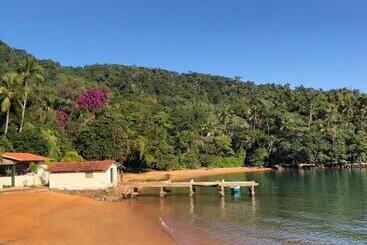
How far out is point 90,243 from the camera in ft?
86.5

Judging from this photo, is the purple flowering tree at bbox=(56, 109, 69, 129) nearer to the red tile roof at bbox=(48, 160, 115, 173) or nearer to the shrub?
the shrub

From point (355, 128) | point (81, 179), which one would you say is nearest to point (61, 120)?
point (81, 179)

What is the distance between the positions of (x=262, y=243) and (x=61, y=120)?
6230 cm

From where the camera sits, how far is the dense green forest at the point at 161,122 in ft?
228

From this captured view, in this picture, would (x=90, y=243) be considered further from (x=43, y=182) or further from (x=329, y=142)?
(x=329, y=142)

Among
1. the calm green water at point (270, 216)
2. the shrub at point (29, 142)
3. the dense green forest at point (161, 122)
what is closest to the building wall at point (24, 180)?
the shrub at point (29, 142)

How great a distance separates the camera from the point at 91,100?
9000 centimetres

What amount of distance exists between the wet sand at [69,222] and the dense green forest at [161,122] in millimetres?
21149

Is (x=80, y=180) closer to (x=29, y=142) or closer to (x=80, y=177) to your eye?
(x=80, y=177)

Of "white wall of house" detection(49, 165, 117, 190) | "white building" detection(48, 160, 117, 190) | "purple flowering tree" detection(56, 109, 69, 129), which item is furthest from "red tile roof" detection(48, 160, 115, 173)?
"purple flowering tree" detection(56, 109, 69, 129)

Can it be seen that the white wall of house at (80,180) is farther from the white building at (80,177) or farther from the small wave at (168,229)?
the small wave at (168,229)

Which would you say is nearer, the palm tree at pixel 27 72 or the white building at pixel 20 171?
the white building at pixel 20 171

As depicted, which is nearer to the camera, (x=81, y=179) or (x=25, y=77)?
(x=81, y=179)

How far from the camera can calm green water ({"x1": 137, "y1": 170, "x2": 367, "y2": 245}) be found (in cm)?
3019
